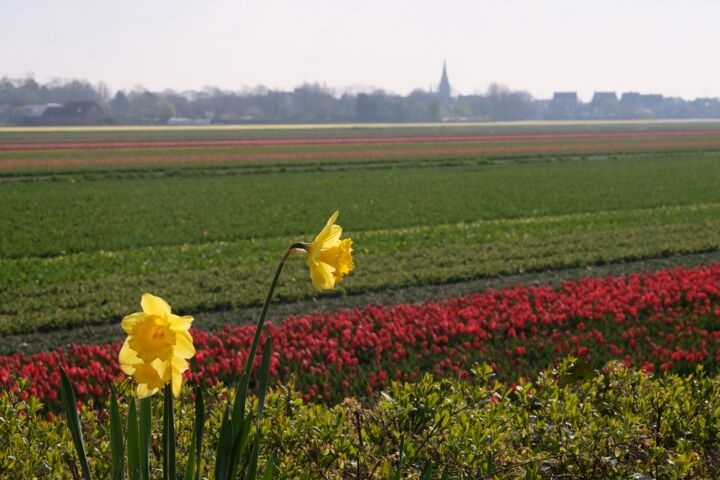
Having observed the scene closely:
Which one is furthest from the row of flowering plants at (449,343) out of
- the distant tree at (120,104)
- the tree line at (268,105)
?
the distant tree at (120,104)

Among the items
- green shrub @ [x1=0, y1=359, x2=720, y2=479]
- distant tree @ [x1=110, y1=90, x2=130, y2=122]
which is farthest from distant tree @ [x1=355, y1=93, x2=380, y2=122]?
green shrub @ [x1=0, y1=359, x2=720, y2=479]

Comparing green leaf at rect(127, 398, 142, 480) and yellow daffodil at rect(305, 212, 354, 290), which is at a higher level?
yellow daffodil at rect(305, 212, 354, 290)

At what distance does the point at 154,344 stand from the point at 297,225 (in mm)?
16891

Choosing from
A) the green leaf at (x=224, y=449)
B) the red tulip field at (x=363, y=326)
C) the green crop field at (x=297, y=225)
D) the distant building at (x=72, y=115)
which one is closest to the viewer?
the green leaf at (x=224, y=449)

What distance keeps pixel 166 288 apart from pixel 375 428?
8.82 meters

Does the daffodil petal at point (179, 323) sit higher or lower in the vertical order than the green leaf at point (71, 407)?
higher

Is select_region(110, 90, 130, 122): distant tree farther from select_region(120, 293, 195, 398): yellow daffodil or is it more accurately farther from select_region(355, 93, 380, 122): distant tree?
select_region(120, 293, 195, 398): yellow daffodil

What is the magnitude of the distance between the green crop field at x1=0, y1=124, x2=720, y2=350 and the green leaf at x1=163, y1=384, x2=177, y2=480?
7.88m

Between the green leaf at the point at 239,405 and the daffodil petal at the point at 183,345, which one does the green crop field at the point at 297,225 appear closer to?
the green leaf at the point at 239,405

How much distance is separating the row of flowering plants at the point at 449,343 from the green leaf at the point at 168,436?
419 centimetres

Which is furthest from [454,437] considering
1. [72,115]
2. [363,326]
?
[72,115]

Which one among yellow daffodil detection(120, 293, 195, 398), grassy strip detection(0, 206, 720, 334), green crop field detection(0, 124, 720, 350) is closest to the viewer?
yellow daffodil detection(120, 293, 195, 398)

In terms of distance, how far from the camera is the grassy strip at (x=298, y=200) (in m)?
18.0

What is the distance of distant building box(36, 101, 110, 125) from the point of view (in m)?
113
